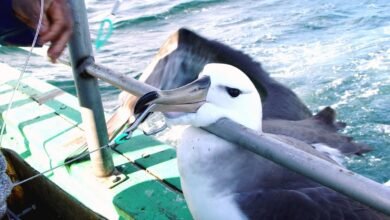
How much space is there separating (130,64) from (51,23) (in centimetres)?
483

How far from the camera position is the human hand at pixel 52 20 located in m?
1.76

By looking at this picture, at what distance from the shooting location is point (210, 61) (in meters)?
3.30

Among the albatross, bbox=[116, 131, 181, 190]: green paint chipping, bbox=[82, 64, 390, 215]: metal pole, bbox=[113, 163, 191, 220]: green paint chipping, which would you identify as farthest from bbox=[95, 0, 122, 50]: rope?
bbox=[82, 64, 390, 215]: metal pole

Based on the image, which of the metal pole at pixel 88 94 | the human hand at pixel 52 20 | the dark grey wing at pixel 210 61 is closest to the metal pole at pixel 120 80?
the metal pole at pixel 88 94

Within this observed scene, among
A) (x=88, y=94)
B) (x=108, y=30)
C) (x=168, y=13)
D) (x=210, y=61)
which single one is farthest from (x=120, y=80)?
(x=168, y=13)

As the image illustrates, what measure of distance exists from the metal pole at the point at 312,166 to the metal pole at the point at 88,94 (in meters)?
0.73

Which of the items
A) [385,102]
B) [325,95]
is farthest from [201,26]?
[385,102]

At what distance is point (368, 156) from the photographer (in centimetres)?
474

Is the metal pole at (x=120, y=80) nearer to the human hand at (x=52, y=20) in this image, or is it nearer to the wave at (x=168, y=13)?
the human hand at (x=52, y=20)

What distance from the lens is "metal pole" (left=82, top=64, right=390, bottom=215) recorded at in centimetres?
106

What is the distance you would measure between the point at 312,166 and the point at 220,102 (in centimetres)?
57

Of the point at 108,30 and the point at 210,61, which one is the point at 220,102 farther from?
the point at 210,61

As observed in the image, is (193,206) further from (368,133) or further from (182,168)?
(368,133)

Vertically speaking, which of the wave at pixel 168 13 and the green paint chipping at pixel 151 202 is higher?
the green paint chipping at pixel 151 202
